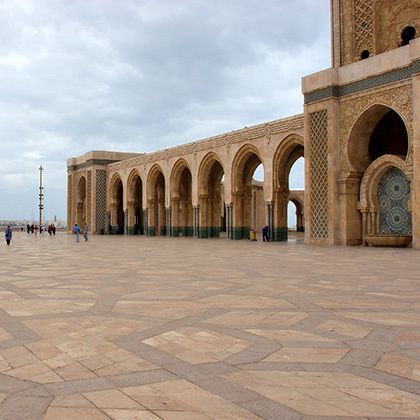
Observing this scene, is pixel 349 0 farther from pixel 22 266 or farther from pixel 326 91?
pixel 22 266

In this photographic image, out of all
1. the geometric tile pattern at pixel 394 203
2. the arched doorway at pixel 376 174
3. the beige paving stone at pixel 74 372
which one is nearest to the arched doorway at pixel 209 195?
the arched doorway at pixel 376 174

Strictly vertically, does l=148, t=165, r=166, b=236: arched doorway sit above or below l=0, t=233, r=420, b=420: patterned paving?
above

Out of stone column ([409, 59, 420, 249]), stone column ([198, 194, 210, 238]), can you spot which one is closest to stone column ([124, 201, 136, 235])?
stone column ([198, 194, 210, 238])

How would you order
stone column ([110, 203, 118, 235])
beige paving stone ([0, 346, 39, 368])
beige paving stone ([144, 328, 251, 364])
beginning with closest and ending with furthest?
beige paving stone ([0, 346, 39, 368]) → beige paving stone ([144, 328, 251, 364]) → stone column ([110, 203, 118, 235])

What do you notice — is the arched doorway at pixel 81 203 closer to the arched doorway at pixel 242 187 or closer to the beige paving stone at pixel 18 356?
the arched doorway at pixel 242 187

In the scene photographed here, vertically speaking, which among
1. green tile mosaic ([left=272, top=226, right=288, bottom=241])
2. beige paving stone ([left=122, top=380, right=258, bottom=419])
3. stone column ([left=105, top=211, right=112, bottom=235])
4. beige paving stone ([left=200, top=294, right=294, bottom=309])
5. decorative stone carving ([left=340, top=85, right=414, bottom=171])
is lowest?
beige paving stone ([left=122, top=380, right=258, bottom=419])

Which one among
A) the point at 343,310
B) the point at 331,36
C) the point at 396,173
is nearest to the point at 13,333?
the point at 343,310

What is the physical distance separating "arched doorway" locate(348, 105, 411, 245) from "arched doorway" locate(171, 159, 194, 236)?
36.1 feet

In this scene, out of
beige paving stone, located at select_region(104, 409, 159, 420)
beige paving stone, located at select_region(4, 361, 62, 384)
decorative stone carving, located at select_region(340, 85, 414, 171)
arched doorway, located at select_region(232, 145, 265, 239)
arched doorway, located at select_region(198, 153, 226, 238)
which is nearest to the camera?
beige paving stone, located at select_region(104, 409, 159, 420)

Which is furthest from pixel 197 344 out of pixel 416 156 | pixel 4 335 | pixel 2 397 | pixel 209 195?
pixel 209 195

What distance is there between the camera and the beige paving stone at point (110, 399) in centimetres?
203

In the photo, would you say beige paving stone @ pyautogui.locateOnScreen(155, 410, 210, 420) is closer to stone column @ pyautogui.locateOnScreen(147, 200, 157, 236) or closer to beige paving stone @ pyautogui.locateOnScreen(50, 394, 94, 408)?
beige paving stone @ pyautogui.locateOnScreen(50, 394, 94, 408)

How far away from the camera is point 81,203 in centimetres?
3456

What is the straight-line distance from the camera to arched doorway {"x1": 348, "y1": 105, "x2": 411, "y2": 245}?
1395 centimetres
